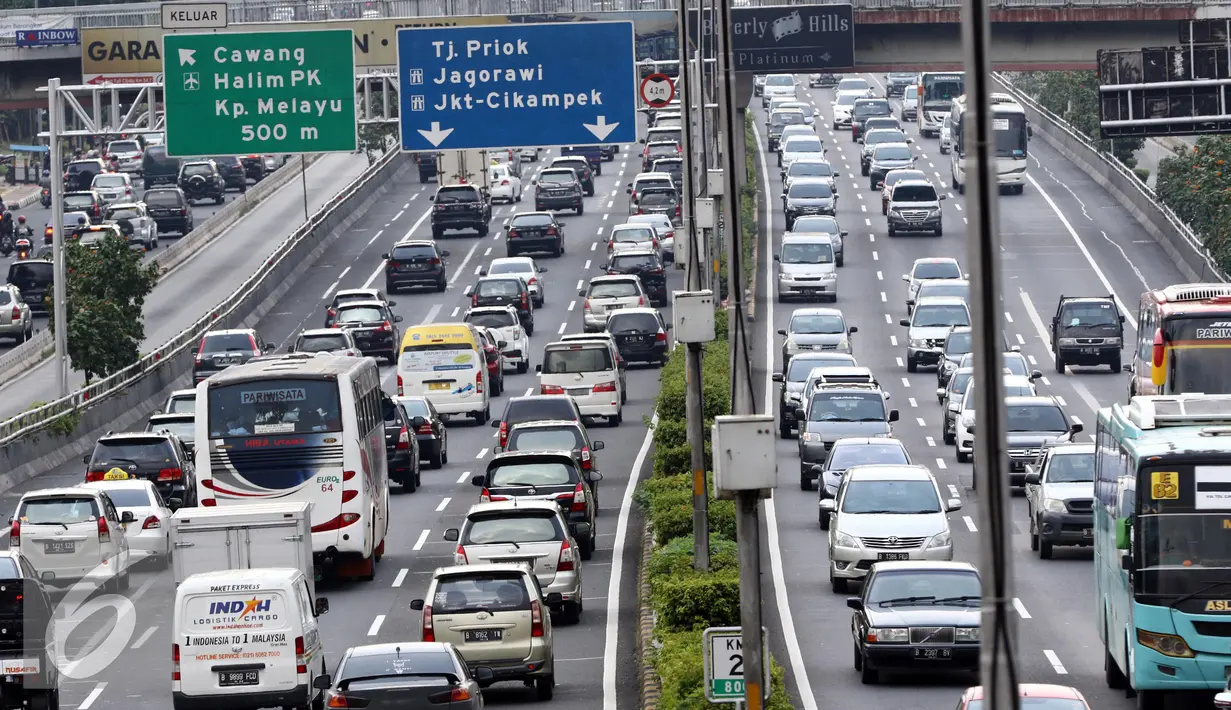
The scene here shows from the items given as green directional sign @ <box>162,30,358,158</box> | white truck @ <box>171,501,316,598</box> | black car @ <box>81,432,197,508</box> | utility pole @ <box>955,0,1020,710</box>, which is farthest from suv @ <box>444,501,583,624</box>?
utility pole @ <box>955,0,1020,710</box>

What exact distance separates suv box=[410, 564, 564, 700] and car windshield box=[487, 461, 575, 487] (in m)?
8.47

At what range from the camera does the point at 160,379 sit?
52.8 meters

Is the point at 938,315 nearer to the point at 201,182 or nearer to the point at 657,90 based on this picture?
the point at 657,90

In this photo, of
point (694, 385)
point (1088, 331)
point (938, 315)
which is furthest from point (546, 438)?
point (1088, 331)

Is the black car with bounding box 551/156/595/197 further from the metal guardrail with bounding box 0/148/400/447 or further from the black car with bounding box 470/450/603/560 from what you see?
the black car with bounding box 470/450/603/560

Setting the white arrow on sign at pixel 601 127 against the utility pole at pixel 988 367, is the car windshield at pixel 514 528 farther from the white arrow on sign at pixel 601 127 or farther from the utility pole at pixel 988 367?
the utility pole at pixel 988 367

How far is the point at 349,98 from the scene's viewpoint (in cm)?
4112

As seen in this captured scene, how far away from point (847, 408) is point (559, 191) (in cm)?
4075

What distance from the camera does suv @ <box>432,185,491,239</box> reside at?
7412 centimetres

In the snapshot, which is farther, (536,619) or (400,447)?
(400,447)

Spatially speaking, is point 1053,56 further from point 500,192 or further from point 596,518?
point 596,518

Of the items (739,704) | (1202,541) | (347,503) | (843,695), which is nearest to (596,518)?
(347,503)

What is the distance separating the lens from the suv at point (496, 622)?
22.3 metres

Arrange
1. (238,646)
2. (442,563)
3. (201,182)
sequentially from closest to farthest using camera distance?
1. (238,646)
2. (442,563)
3. (201,182)
